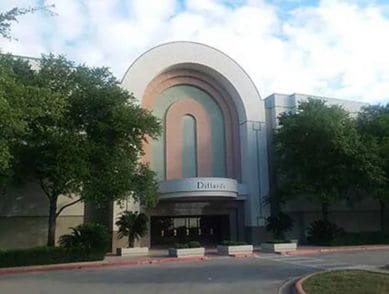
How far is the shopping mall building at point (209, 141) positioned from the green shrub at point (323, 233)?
3284 millimetres

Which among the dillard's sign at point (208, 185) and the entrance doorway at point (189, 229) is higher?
the dillard's sign at point (208, 185)

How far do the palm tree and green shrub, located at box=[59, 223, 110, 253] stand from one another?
3.41 m

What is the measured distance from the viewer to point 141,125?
2691 centimetres

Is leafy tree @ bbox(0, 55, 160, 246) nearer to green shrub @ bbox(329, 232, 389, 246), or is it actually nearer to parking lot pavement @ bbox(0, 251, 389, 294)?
parking lot pavement @ bbox(0, 251, 389, 294)

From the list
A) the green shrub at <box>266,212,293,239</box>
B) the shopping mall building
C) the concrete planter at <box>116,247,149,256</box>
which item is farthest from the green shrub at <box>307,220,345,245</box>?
the concrete planter at <box>116,247,149,256</box>

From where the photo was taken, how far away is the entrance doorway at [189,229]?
121 ft

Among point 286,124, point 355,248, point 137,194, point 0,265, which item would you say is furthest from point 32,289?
point 286,124

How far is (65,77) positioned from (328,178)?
19.8m

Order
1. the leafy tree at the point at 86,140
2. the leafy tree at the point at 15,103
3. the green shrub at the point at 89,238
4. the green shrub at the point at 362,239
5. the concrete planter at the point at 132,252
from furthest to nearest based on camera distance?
1. the green shrub at the point at 362,239
2. the concrete planter at the point at 132,252
3. the green shrub at the point at 89,238
4. the leafy tree at the point at 86,140
5. the leafy tree at the point at 15,103

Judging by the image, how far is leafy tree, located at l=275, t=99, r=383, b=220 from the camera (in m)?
33.8

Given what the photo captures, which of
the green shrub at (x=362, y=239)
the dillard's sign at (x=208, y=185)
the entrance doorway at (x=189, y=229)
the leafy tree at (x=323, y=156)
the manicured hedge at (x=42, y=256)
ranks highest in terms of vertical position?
the leafy tree at (x=323, y=156)

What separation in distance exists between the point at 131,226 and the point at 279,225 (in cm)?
1168

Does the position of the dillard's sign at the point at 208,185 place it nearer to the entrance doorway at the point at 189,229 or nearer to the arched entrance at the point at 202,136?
the arched entrance at the point at 202,136

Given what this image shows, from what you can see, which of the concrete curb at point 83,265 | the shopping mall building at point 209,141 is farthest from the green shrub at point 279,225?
the concrete curb at point 83,265
